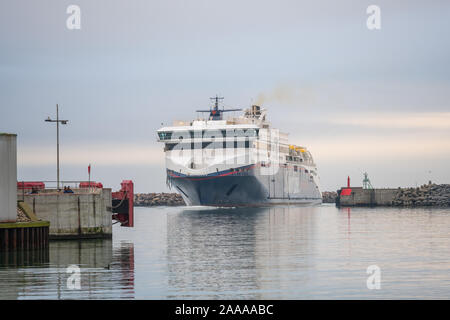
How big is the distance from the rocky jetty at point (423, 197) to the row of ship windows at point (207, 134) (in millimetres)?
Result: 41900

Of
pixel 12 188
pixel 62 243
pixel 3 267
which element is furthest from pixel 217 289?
pixel 62 243

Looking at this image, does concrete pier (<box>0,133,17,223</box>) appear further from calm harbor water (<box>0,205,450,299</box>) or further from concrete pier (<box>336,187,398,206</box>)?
concrete pier (<box>336,187,398,206</box>)

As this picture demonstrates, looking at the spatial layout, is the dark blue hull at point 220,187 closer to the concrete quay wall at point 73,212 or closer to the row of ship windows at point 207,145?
the row of ship windows at point 207,145

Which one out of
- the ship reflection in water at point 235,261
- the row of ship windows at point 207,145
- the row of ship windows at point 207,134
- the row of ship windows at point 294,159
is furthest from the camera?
the row of ship windows at point 294,159

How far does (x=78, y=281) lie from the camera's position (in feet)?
85.9

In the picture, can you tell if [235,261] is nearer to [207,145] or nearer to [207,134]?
[207,145]

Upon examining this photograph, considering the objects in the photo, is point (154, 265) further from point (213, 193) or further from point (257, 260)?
point (213, 193)

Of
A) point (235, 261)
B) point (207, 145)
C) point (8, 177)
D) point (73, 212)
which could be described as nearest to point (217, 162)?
point (207, 145)

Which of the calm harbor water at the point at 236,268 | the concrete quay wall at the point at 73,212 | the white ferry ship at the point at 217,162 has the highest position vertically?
the white ferry ship at the point at 217,162

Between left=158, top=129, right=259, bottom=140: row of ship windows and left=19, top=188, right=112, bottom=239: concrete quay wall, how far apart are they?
54688 millimetres

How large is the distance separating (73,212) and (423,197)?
328 feet

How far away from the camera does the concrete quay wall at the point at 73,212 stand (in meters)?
41.4

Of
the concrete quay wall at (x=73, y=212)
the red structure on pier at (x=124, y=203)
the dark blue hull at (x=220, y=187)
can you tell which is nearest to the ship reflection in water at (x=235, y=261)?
the red structure on pier at (x=124, y=203)

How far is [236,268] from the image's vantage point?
2997 cm
